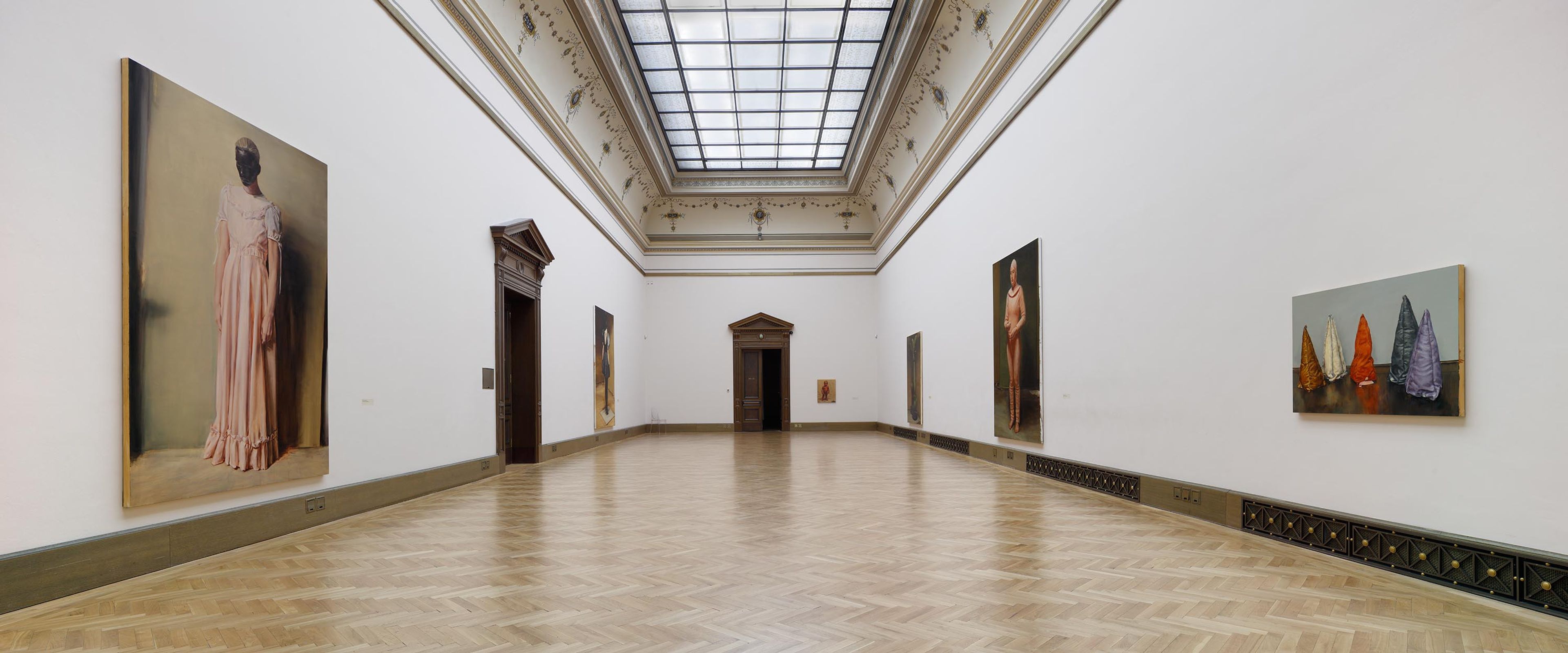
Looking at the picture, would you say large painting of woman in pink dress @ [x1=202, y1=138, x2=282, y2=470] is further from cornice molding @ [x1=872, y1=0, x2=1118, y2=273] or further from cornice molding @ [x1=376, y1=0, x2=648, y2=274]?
cornice molding @ [x1=872, y1=0, x2=1118, y2=273]

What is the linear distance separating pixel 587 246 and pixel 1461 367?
1557cm

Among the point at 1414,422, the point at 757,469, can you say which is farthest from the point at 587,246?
the point at 1414,422

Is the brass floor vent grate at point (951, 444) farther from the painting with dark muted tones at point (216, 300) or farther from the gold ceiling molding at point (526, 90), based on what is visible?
the painting with dark muted tones at point (216, 300)

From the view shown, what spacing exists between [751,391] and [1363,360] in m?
21.3

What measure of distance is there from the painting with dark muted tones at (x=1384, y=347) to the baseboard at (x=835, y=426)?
1962 cm

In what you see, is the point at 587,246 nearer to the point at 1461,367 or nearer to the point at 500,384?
the point at 500,384

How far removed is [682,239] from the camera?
82.3 ft

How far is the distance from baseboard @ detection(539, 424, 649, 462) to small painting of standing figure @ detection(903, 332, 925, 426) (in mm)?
7795

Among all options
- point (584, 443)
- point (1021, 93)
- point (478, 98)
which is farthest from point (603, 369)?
point (1021, 93)

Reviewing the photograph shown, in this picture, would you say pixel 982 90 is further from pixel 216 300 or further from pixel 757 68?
pixel 216 300

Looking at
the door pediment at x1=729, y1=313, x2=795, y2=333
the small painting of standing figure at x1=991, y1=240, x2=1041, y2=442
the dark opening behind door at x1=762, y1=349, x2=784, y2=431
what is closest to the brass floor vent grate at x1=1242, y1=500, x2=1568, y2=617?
the small painting of standing figure at x1=991, y1=240, x2=1041, y2=442

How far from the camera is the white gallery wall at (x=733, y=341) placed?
25.0m

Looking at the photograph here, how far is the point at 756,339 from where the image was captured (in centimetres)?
2509

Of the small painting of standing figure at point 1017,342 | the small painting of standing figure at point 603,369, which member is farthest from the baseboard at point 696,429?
the small painting of standing figure at point 1017,342
